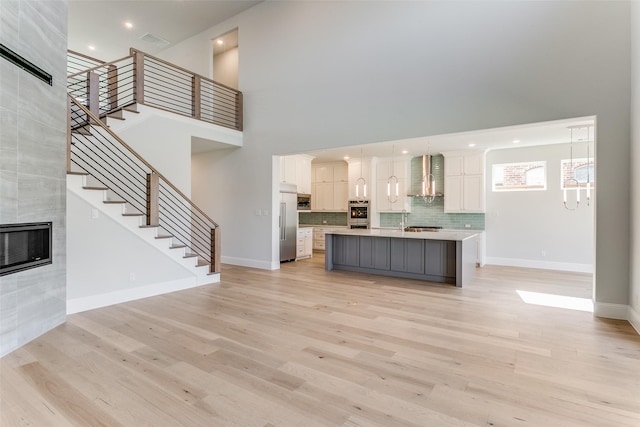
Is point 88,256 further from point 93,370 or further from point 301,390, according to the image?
point 301,390

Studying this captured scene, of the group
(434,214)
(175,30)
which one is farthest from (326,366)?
(175,30)

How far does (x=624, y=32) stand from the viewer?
3832mm

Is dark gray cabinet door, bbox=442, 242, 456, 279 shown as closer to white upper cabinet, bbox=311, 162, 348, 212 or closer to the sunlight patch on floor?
the sunlight patch on floor

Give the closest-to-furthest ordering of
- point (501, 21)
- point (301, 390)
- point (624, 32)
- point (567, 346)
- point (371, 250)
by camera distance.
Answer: point (301, 390)
point (567, 346)
point (624, 32)
point (501, 21)
point (371, 250)

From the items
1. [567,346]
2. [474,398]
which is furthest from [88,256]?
[567,346]

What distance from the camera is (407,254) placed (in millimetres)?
6145

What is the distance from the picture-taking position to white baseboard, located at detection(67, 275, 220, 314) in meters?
4.04

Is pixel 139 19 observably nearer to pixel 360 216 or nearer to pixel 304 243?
pixel 304 243

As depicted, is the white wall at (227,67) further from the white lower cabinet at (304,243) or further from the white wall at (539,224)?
the white wall at (539,224)

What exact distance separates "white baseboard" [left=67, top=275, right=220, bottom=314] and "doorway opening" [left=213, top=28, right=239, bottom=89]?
Answer: 5.50 metres

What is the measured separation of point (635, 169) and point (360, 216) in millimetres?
6253

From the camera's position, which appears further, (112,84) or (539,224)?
(539,224)

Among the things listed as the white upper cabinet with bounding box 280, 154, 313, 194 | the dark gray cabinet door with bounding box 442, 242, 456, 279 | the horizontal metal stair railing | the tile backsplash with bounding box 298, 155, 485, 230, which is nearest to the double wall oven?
the tile backsplash with bounding box 298, 155, 485, 230

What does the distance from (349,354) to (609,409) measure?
1.75 m
